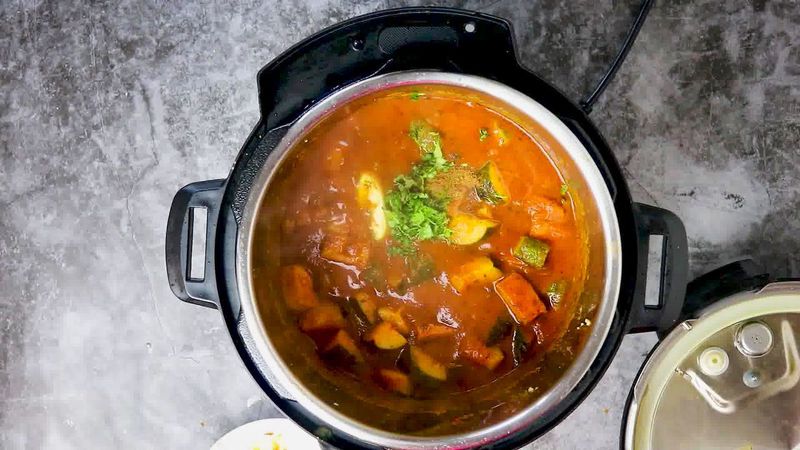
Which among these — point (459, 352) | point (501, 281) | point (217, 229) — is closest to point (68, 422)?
point (217, 229)

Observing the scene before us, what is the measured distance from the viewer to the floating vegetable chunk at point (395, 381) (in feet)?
4.91

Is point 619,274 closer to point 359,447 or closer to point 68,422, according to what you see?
point 359,447

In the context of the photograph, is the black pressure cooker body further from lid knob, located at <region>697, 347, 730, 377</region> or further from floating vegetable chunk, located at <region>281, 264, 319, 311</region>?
lid knob, located at <region>697, 347, 730, 377</region>

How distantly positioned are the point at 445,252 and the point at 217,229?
0.48 meters

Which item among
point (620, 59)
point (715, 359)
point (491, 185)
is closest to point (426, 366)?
point (491, 185)

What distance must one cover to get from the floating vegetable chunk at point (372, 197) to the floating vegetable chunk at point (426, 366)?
29cm

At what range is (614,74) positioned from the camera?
1751mm

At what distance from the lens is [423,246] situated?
1.45 m

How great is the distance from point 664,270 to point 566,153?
38 centimetres

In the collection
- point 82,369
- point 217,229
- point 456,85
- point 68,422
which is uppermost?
point 456,85

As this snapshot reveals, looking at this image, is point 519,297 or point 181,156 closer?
point 519,297

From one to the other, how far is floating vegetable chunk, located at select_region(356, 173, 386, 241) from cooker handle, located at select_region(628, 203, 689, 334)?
0.54m

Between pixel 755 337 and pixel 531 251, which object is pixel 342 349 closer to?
pixel 531 251

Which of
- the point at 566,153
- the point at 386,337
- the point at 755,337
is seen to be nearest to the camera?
the point at 566,153
